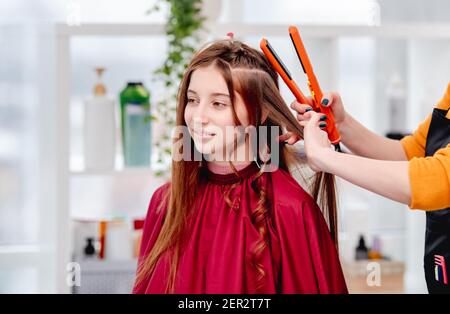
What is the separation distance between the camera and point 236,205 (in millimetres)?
1157

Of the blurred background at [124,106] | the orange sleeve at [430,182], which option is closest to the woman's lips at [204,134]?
the orange sleeve at [430,182]

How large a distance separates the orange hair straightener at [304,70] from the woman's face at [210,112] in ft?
0.30

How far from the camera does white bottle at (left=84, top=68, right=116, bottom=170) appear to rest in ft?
6.62

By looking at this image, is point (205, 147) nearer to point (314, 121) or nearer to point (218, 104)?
point (218, 104)

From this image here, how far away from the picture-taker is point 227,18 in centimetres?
254

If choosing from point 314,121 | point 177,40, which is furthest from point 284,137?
point 177,40

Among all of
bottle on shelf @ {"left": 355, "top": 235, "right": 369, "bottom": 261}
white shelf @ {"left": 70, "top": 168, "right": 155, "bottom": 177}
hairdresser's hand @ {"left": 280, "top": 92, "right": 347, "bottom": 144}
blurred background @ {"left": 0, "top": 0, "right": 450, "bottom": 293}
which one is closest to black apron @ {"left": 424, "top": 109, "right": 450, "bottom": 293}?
hairdresser's hand @ {"left": 280, "top": 92, "right": 347, "bottom": 144}

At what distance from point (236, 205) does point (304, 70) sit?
0.86 feet

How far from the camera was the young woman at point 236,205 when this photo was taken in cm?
112

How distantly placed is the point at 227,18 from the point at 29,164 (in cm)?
91

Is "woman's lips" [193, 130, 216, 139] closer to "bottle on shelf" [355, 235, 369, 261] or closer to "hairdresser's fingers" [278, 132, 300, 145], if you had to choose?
"hairdresser's fingers" [278, 132, 300, 145]

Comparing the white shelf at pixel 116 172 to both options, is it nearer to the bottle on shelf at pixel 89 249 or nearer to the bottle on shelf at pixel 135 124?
the bottle on shelf at pixel 135 124

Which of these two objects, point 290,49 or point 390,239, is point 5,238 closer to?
point 290,49
